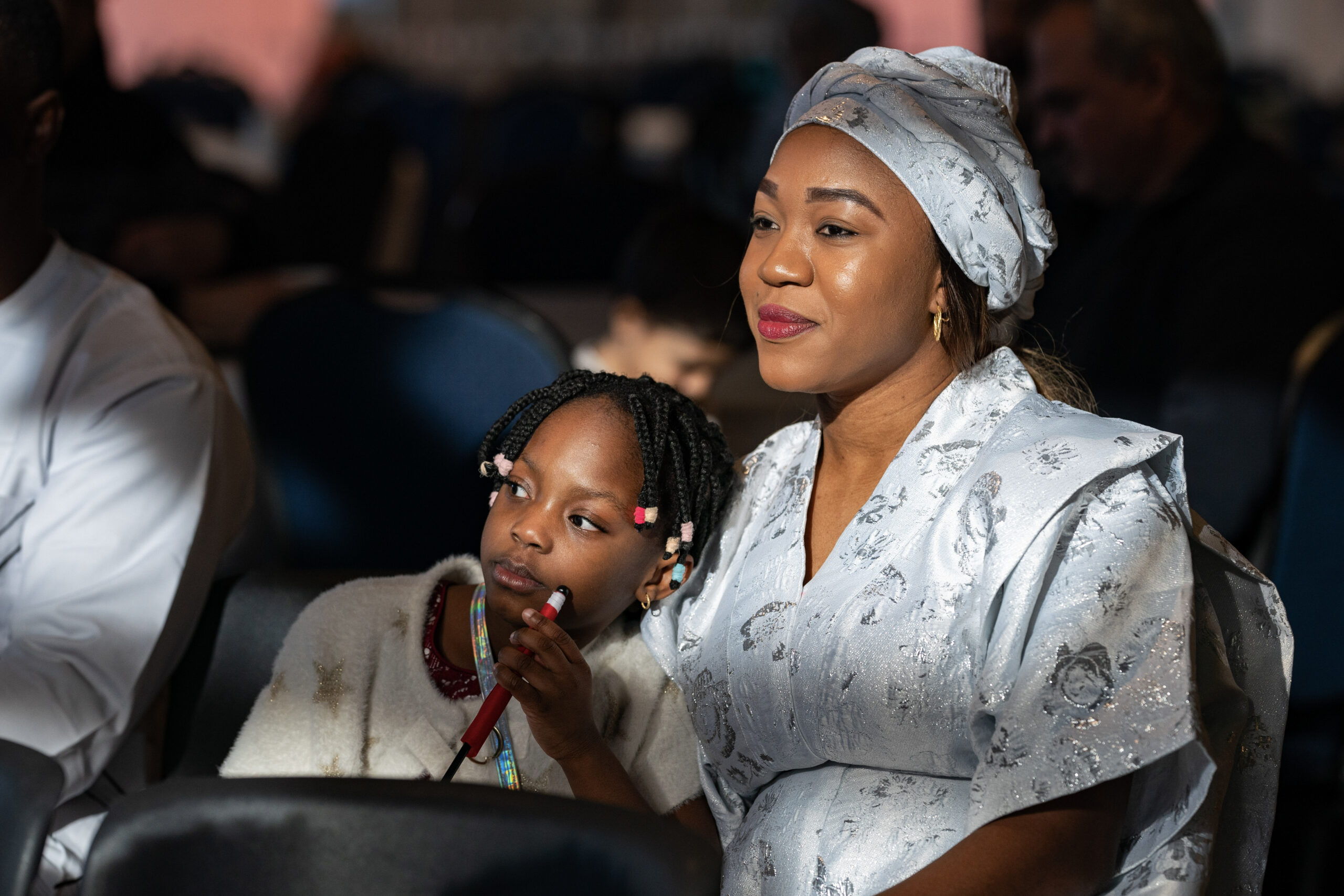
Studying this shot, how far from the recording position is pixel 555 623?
48.7 inches

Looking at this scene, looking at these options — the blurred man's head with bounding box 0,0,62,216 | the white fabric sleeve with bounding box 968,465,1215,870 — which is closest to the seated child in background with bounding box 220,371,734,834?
the white fabric sleeve with bounding box 968,465,1215,870

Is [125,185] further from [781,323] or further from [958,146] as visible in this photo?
[958,146]

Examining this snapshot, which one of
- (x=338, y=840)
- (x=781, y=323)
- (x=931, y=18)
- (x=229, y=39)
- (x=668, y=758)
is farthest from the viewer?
(x=931, y=18)

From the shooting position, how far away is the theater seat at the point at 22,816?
0.83m

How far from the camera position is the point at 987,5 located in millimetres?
3424

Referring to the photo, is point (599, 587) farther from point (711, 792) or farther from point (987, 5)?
point (987, 5)

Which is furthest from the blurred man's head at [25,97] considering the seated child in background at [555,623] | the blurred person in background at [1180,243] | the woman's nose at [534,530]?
the blurred person in background at [1180,243]

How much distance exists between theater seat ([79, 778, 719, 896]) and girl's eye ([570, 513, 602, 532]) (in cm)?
46

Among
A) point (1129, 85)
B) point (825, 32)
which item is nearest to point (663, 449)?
point (1129, 85)

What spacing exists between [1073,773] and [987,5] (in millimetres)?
2870

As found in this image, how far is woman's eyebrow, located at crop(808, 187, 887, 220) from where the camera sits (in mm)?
1190

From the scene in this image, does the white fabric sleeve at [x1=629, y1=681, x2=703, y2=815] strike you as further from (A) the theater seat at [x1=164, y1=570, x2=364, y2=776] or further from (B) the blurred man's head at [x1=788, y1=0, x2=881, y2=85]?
(B) the blurred man's head at [x1=788, y1=0, x2=881, y2=85]

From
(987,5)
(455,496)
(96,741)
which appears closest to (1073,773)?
(96,741)

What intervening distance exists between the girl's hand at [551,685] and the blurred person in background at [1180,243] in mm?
1124
